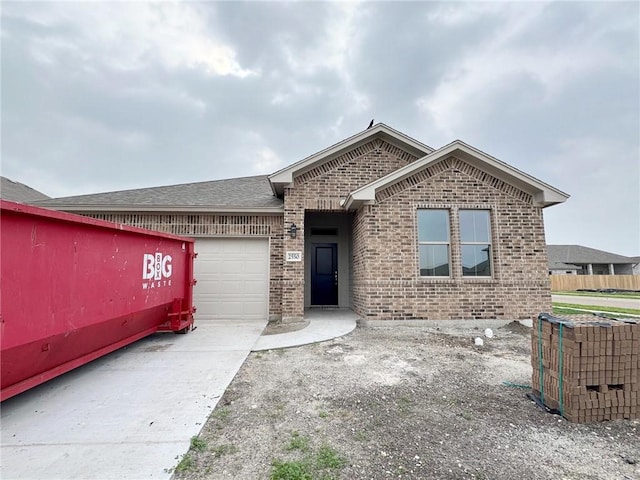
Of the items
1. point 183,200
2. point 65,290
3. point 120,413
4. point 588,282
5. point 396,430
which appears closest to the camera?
point 396,430

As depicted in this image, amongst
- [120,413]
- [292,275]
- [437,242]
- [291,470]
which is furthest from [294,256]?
[291,470]

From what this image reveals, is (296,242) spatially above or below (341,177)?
below

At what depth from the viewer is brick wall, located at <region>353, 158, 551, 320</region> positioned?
7367 mm

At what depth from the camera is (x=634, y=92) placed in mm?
13055

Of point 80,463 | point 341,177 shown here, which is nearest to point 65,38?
point 341,177

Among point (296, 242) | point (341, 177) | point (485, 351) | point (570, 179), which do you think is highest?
point (570, 179)

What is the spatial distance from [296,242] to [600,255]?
185ft

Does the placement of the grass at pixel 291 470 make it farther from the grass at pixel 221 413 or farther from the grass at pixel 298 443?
the grass at pixel 221 413

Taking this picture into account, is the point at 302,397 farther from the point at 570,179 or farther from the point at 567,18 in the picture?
the point at 570,179

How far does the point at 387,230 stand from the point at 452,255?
5.99 feet

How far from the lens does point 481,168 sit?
7801 mm

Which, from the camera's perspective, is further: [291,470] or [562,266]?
[562,266]

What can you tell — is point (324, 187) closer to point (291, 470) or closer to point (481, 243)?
point (481, 243)

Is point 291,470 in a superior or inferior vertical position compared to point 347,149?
inferior
